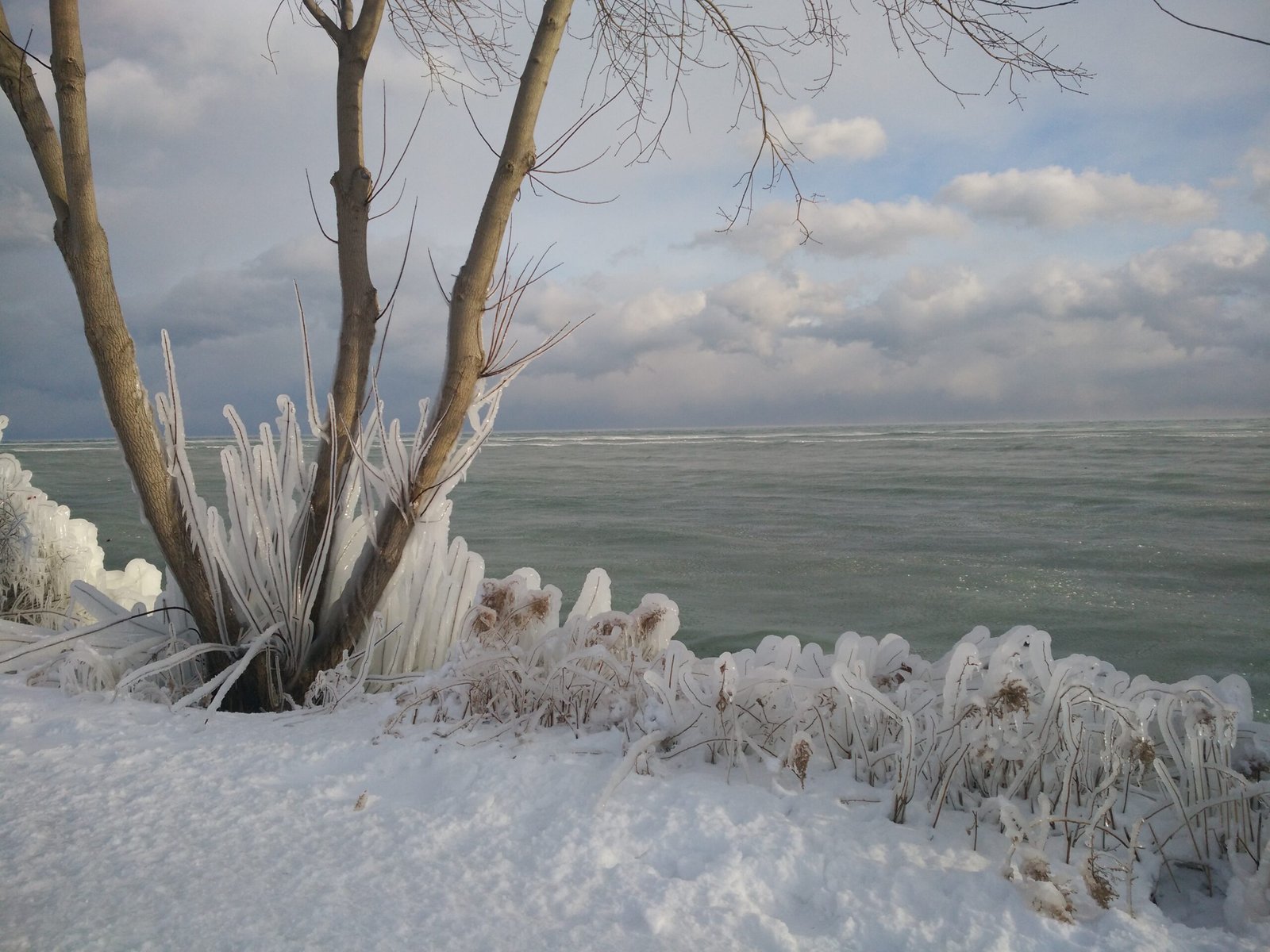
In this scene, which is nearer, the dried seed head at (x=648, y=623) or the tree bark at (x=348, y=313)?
the dried seed head at (x=648, y=623)

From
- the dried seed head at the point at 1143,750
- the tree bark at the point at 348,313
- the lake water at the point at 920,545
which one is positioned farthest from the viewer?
the lake water at the point at 920,545

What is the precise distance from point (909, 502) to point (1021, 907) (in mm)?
9404

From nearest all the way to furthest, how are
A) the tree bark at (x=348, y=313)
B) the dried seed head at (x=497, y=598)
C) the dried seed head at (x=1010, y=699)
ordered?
the dried seed head at (x=1010, y=699) → the dried seed head at (x=497, y=598) → the tree bark at (x=348, y=313)

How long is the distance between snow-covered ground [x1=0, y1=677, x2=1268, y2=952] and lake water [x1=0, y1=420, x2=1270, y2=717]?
107 inches

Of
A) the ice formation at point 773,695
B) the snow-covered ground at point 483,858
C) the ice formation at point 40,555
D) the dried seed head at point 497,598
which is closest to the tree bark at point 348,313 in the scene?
the ice formation at point 773,695

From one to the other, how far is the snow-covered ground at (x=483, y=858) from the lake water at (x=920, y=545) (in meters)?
2.72

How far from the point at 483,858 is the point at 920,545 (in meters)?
6.65

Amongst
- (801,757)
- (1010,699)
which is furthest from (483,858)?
(1010,699)

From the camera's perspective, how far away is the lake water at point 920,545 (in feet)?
15.6

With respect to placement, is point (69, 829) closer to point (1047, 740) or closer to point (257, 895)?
point (257, 895)

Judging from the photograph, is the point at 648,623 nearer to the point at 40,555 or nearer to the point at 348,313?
the point at 348,313

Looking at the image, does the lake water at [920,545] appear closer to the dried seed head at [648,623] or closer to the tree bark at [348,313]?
the tree bark at [348,313]

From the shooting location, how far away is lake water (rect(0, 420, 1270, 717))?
476 centimetres

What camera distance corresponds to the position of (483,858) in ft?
4.52
